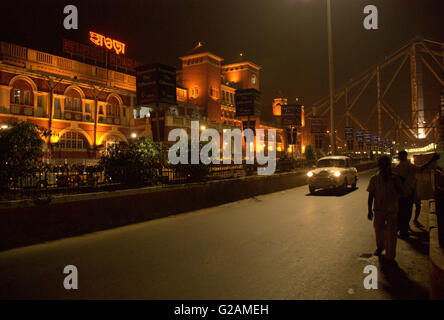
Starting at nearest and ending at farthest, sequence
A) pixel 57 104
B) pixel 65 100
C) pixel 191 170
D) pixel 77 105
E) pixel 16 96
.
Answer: pixel 191 170 < pixel 16 96 < pixel 57 104 < pixel 65 100 < pixel 77 105

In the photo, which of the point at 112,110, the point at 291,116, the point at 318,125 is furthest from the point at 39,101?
the point at 318,125

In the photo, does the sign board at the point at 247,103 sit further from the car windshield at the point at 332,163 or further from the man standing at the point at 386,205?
the man standing at the point at 386,205

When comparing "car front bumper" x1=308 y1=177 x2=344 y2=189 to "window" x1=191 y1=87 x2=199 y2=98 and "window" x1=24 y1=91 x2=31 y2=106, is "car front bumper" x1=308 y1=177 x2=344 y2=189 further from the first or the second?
"window" x1=191 y1=87 x2=199 y2=98

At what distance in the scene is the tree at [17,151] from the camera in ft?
26.2

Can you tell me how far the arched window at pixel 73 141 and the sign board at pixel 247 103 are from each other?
21.3 metres

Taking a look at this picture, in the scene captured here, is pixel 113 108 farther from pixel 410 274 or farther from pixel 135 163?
pixel 410 274

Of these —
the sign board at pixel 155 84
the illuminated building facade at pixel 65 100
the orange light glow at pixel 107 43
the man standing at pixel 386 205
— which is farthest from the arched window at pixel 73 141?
the man standing at pixel 386 205

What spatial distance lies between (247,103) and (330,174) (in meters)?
6.33

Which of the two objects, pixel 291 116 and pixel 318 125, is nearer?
pixel 291 116

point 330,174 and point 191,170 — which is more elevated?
point 191,170

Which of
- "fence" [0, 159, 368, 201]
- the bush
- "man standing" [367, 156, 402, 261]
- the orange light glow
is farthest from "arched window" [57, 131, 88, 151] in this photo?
"man standing" [367, 156, 402, 261]

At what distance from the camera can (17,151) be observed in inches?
326

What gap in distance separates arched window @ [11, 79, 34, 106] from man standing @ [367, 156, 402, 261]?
104 ft

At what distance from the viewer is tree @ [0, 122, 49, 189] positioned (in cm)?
798
